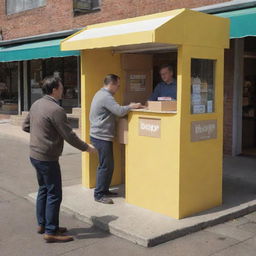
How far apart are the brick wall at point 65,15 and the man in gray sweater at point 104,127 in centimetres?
467

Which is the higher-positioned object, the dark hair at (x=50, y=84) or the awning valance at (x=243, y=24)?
the awning valance at (x=243, y=24)

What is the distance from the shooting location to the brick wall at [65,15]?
34.5 ft

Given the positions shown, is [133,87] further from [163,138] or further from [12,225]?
[12,225]

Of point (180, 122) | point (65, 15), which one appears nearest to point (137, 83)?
point (180, 122)

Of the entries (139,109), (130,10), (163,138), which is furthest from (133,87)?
(130,10)

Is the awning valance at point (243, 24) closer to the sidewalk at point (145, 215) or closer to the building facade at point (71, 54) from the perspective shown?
the building facade at point (71, 54)

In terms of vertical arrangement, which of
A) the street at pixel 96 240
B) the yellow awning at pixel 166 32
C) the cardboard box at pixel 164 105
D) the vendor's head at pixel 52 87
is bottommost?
the street at pixel 96 240

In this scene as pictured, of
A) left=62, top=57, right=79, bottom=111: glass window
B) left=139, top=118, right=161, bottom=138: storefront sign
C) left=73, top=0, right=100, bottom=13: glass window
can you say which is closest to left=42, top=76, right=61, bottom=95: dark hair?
left=139, top=118, right=161, bottom=138: storefront sign

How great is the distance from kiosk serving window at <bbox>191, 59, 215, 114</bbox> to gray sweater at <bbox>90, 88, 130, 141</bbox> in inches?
41.1

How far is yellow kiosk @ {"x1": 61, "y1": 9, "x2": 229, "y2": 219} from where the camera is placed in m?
4.95

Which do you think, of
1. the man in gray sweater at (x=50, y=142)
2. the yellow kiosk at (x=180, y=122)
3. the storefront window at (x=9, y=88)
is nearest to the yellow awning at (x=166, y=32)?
the yellow kiosk at (x=180, y=122)

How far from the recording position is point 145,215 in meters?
5.24

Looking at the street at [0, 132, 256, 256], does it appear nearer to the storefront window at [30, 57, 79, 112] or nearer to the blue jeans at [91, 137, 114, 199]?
the blue jeans at [91, 137, 114, 199]

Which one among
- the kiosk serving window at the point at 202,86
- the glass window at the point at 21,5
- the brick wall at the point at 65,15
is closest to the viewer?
the kiosk serving window at the point at 202,86
